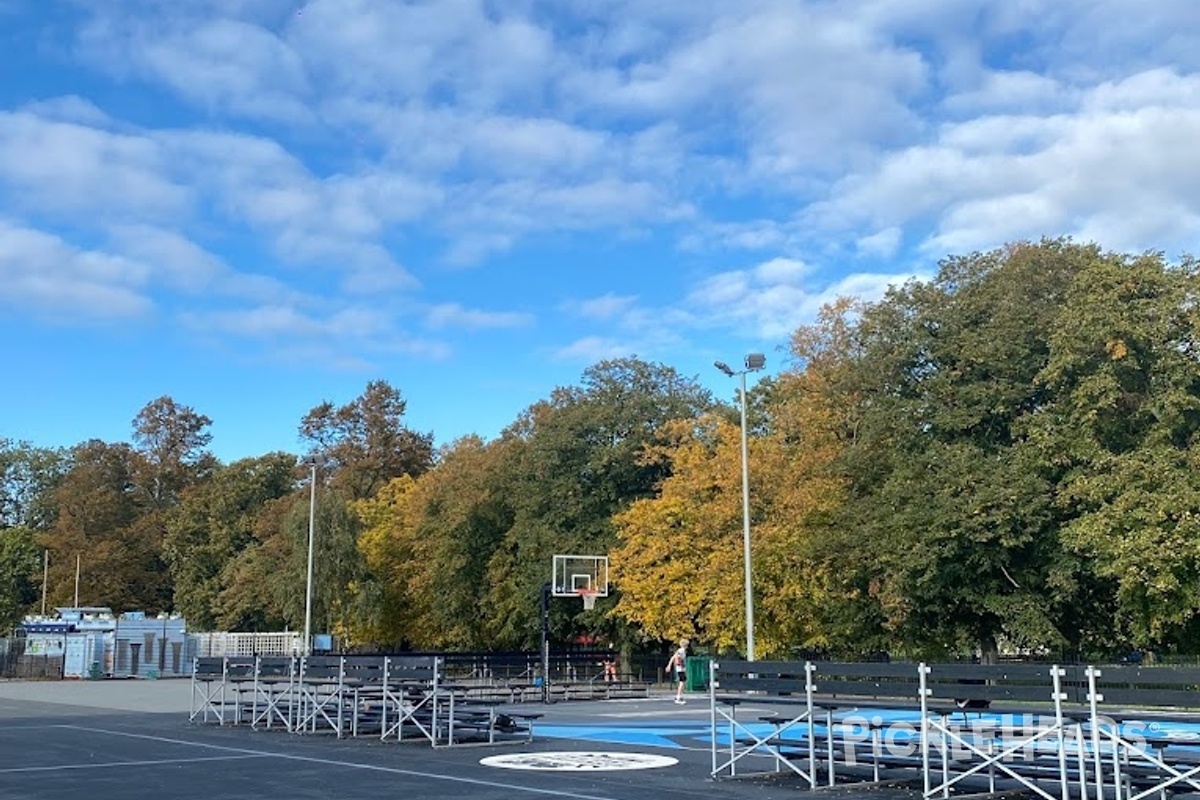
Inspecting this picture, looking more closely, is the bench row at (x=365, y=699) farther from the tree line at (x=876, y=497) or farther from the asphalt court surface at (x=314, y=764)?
the tree line at (x=876, y=497)

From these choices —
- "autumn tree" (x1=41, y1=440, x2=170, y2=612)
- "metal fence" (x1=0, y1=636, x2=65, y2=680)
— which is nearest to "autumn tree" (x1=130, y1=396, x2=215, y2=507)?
"autumn tree" (x1=41, y1=440, x2=170, y2=612)

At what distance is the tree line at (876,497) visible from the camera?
33312mm

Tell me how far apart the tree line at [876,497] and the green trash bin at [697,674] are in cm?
146

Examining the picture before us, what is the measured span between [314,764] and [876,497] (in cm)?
2581

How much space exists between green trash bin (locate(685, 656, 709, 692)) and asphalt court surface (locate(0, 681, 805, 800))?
13.9m

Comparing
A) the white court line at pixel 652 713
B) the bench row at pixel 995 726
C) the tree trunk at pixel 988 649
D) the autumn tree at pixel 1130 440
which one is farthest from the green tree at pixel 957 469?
the bench row at pixel 995 726

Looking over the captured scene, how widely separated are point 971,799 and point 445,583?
48.6 metres

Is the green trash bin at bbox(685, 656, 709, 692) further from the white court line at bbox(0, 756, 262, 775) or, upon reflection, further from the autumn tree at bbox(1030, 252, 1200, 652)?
the white court line at bbox(0, 756, 262, 775)

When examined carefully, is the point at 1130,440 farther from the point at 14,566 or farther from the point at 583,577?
the point at 14,566

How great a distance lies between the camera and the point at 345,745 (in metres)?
18.4

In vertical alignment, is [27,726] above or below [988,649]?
below

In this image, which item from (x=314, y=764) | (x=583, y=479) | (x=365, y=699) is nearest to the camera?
(x=314, y=764)

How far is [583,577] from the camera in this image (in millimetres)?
42781

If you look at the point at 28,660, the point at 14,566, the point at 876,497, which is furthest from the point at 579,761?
the point at 14,566
